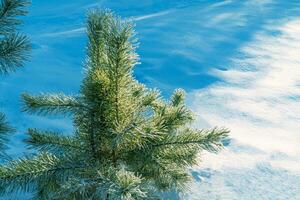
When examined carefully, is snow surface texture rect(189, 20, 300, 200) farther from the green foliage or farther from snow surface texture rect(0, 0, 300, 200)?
the green foliage

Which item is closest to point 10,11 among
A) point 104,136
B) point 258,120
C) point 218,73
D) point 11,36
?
point 11,36

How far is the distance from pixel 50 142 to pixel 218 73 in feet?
47.0

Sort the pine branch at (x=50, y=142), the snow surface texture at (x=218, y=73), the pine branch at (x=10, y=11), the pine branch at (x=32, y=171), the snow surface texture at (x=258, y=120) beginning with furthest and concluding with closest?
1. the snow surface texture at (x=218, y=73)
2. the snow surface texture at (x=258, y=120)
3. the pine branch at (x=50, y=142)
4. the pine branch at (x=10, y=11)
5. the pine branch at (x=32, y=171)

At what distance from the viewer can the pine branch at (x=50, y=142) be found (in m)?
4.20

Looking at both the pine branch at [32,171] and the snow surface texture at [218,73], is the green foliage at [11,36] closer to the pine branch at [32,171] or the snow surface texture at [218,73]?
the pine branch at [32,171]

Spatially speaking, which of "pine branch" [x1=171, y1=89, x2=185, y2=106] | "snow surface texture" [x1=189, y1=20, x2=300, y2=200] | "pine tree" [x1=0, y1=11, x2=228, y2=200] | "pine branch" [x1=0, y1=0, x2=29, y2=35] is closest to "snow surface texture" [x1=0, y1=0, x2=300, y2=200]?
"snow surface texture" [x1=189, y1=20, x2=300, y2=200]

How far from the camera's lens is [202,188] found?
11953 mm

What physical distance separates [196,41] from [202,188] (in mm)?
9310

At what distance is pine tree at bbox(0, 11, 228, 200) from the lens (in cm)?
370

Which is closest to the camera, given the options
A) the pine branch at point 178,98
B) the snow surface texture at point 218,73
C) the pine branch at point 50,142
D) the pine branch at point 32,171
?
the pine branch at point 32,171

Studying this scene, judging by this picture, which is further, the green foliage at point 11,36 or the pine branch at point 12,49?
the pine branch at point 12,49

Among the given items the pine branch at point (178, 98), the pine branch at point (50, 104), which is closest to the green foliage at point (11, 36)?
the pine branch at point (50, 104)

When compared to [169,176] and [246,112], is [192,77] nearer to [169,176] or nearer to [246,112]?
[246,112]

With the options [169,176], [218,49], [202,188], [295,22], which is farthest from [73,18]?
[169,176]
